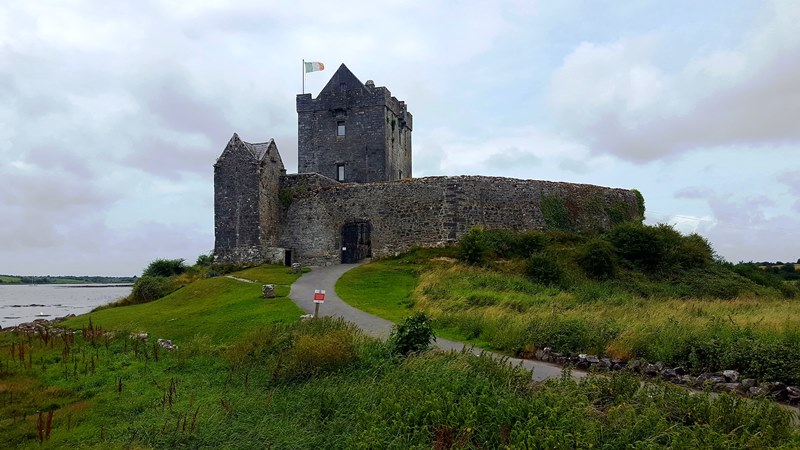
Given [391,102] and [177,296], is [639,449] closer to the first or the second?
[177,296]

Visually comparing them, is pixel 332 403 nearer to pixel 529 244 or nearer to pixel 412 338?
pixel 412 338

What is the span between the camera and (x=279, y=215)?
37.8 m

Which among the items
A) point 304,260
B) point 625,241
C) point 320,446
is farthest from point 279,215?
point 320,446

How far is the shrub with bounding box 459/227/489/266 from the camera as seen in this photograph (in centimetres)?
2973

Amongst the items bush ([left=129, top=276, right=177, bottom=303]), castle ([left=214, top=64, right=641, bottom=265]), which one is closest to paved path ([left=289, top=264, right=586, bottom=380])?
castle ([left=214, top=64, right=641, bottom=265])

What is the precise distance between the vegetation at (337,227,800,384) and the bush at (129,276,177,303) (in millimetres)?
10870

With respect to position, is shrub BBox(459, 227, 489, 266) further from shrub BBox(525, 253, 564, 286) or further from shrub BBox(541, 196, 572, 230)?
shrub BBox(541, 196, 572, 230)

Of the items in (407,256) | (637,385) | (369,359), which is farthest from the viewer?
(407,256)

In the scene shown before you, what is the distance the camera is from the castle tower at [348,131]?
1740 inches

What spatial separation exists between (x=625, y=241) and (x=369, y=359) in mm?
22541

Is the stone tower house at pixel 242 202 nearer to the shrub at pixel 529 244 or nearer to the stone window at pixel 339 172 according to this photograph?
the stone window at pixel 339 172

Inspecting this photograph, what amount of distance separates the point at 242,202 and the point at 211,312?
13577 millimetres

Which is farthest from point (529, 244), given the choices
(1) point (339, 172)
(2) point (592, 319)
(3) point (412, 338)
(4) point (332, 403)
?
(4) point (332, 403)

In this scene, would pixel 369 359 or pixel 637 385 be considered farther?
pixel 369 359
